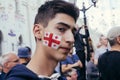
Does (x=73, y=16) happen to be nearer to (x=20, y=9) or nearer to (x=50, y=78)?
(x=50, y=78)

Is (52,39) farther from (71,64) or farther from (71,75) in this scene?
(71,64)

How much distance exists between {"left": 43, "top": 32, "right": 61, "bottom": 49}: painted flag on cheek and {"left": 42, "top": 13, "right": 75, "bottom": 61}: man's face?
0.6 inches

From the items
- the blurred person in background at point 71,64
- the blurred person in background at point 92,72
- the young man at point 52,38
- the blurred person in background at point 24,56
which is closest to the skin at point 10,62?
the blurred person in background at point 24,56

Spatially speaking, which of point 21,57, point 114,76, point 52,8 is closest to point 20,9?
point 21,57

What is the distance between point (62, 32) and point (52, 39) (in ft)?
0.26

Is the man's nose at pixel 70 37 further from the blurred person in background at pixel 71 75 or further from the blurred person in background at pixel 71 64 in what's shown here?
the blurred person in background at pixel 71 64

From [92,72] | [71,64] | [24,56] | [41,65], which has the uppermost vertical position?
[41,65]

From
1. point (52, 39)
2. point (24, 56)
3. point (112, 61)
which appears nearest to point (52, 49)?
point (52, 39)

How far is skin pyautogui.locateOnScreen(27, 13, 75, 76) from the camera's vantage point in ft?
6.06

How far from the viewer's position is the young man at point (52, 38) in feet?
6.06

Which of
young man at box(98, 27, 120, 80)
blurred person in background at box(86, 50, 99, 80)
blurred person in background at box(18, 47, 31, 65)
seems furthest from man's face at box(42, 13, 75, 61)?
blurred person in background at box(86, 50, 99, 80)

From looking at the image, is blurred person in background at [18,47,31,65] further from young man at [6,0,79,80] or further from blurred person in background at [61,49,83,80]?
young man at [6,0,79,80]

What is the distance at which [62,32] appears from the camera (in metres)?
1.88

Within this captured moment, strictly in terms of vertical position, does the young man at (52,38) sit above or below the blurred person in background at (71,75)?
above
